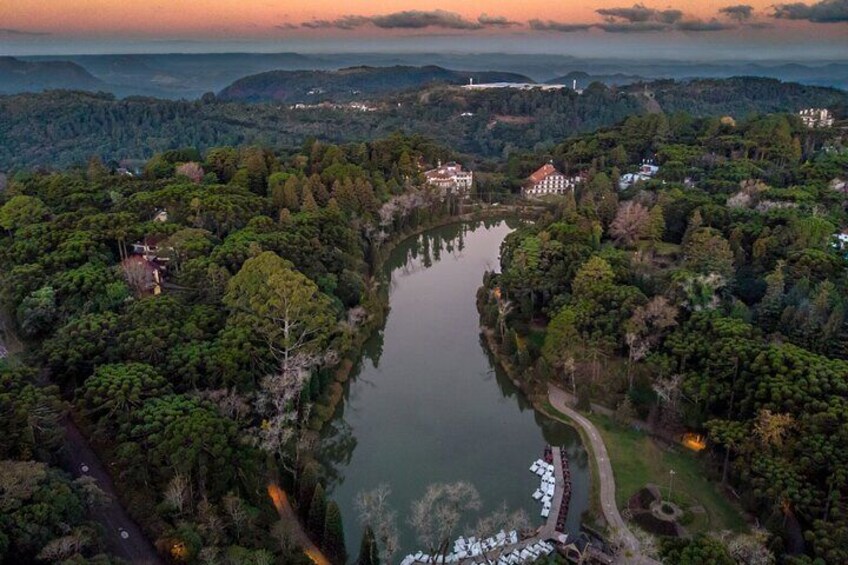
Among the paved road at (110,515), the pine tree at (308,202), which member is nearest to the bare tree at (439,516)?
the paved road at (110,515)

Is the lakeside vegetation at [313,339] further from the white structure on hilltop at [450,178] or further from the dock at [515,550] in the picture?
the white structure on hilltop at [450,178]

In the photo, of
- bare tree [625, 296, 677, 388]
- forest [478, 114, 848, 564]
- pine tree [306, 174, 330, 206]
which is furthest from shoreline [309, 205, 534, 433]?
bare tree [625, 296, 677, 388]

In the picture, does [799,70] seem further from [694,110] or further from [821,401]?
[821,401]

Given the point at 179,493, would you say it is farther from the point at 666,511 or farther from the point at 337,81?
the point at 337,81

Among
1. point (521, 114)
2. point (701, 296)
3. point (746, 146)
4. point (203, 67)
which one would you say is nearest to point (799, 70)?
point (521, 114)

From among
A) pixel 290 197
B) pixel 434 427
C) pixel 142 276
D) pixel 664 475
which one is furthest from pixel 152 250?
pixel 664 475

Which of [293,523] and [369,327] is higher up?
[369,327]

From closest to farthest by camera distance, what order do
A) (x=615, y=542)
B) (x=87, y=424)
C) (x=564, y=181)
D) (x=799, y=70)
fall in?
(x=615, y=542) < (x=87, y=424) < (x=564, y=181) < (x=799, y=70)
